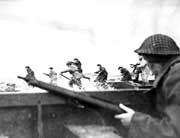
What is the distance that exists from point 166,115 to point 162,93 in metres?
0.26

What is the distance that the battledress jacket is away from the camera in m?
2.57

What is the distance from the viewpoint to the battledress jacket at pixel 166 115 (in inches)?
101

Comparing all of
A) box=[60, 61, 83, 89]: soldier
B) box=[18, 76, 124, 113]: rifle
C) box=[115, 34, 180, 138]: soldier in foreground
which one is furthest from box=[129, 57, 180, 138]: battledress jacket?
box=[60, 61, 83, 89]: soldier

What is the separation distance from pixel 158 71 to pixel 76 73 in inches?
793

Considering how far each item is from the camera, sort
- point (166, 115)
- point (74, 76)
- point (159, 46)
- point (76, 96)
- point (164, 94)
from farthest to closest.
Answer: point (74, 76) → point (76, 96) → point (159, 46) → point (164, 94) → point (166, 115)

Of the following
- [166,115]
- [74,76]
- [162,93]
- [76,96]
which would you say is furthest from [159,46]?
[74,76]

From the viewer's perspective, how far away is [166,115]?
105 inches

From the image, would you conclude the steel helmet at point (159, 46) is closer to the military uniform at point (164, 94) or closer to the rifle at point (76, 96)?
the military uniform at point (164, 94)

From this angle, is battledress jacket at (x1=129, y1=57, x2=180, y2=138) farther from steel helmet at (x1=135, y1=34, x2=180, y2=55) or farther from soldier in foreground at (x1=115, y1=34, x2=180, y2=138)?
steel helmet at (x1=135, y1=34, x2=180, y2=55)

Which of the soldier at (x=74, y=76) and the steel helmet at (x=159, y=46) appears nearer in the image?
the steel helmet at (x=159, y=46)

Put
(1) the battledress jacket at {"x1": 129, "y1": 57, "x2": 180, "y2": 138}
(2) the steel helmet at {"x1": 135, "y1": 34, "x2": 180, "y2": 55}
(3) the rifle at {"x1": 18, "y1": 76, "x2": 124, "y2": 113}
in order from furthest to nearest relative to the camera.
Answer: (3) the rifle at {"x1": 18, "y1": 76, "x2": 124, "y2": 113}, (2) the steel helmet at {"x1": 135, "y1": 34, "x2": 180, "y2": 55}, (1) the battledress jacket at {"x1": 129, "y1": 57, "x2": 180, "y2": 138}

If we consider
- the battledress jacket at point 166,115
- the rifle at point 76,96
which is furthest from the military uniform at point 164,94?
the rifle at point 76,96

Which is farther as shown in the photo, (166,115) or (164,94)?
(164,94)

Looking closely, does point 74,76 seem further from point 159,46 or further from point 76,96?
point 159,46
